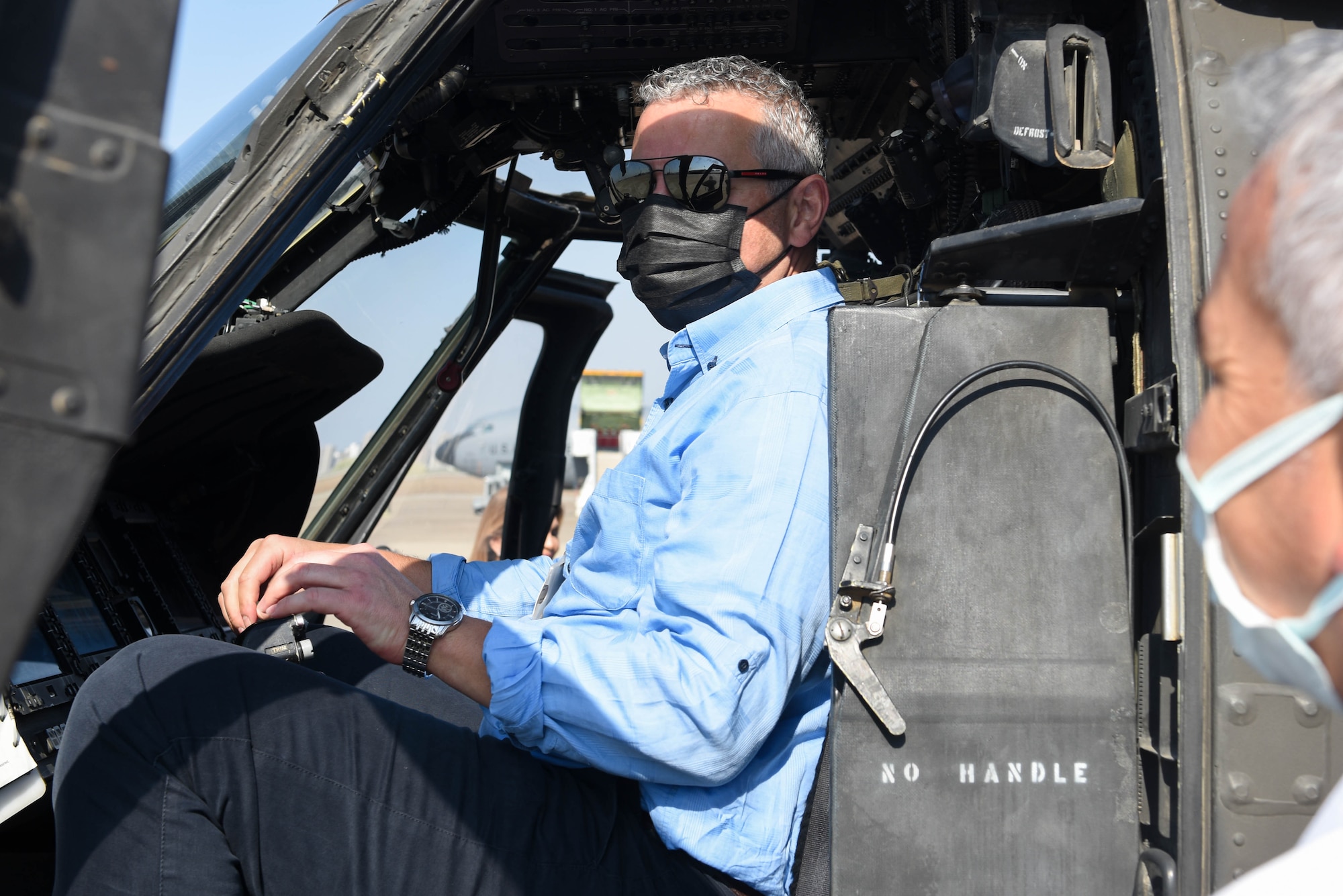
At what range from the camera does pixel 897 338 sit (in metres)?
1.36

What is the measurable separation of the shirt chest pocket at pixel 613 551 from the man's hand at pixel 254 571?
0.25 meters

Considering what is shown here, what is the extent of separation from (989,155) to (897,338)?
100 cm

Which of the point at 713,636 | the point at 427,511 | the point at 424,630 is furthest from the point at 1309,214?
the point at 427,511

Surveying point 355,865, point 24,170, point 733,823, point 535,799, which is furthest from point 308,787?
point 24,170

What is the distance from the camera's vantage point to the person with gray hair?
58 cm

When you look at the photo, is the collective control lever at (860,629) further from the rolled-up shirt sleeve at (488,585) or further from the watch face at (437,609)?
the rolled-up shirt sleeve at (488,585)

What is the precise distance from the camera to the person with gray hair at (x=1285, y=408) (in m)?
0.58

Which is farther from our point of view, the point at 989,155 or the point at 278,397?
the point at 278,397

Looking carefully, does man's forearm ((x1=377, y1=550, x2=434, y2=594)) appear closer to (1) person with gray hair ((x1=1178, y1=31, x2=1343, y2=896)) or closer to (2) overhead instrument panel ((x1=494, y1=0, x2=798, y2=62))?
(2) overhead instrument panel ((x1=494, y1=0, x2=798, y2=62))

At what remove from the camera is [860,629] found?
129cm

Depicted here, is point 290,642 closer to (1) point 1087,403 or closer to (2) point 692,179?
(2) point 692,179

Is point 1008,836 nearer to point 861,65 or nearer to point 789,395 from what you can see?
point 789,395

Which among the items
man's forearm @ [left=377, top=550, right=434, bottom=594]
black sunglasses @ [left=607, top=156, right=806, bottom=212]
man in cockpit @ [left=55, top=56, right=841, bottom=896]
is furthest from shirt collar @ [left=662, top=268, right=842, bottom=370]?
man's forearm @ [left=377, top=550, right=434, bottom=594]

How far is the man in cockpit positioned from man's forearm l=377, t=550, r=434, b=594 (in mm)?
370
